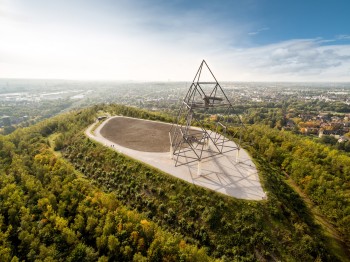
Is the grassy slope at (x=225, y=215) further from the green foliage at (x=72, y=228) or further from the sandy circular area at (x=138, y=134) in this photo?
the sandy circular area at (x=138, y=134)

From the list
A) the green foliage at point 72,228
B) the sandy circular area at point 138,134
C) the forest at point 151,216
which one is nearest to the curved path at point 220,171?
the forest at point 151,216

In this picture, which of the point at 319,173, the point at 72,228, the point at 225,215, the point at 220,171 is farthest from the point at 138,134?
the point at 319,173

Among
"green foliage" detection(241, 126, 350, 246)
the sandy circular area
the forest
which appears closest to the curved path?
the forest

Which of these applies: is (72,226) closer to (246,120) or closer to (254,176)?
(254,176)

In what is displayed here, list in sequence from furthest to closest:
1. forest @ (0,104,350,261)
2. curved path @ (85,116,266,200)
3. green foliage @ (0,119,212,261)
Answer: curved path @ (85,116,266,200), forest @ (0,104,350,261), green foliage @ (0,119,212,261)

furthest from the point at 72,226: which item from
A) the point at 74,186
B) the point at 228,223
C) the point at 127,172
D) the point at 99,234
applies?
the point at 228,223

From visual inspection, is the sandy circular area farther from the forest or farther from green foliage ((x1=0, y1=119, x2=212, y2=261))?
green foliage ((x1=0, y1=119, x2=212, y2=261))
